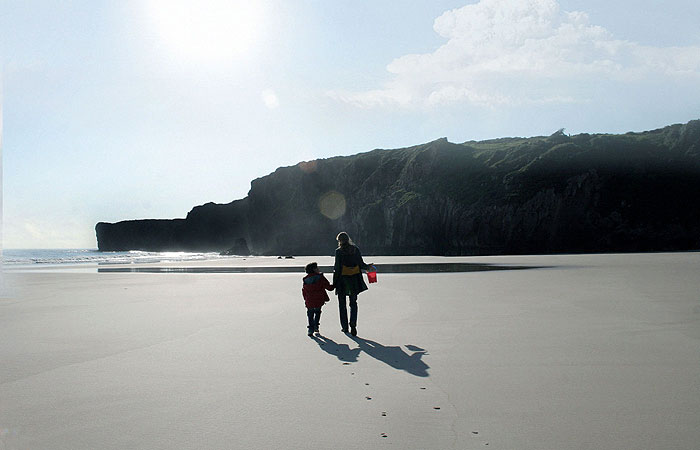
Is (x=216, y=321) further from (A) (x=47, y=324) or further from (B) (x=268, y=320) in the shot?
(A) (x=47, y=324)

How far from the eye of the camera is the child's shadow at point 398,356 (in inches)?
245

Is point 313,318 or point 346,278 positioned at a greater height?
point 346,278

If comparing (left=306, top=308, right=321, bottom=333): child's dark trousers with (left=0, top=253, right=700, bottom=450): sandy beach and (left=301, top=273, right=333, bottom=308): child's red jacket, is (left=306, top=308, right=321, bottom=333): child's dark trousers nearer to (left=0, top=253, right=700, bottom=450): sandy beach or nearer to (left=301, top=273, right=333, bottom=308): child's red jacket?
(left=301, top=273, right=333, bottom=308): child's red jacket

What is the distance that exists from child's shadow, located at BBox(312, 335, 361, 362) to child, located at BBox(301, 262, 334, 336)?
18.3 inches

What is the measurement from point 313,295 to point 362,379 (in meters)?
3.40

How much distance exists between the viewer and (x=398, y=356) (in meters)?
6.93

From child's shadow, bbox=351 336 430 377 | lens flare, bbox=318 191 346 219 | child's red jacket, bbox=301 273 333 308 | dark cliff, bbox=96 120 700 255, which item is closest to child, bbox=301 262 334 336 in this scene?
child's red jacket, bbox=301 273 333 308

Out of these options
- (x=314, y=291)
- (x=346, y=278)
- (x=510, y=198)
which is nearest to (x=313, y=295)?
(x=314, y=291)

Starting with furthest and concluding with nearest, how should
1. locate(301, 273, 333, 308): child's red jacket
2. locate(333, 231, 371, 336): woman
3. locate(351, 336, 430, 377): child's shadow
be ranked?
locate(333, 231, 371, 336): woman → locate(301, 273, 333, 308): child's red jacket → locate(351, 336, 430, 377): child's shadow

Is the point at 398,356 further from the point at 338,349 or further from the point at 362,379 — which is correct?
the point at 362,379

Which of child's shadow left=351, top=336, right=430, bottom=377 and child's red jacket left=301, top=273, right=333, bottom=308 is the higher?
child's red jacket left=301, top=273, right=333, bottom=308

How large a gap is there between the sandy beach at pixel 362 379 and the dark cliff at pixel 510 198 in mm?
74525

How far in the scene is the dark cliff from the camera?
7812 cm

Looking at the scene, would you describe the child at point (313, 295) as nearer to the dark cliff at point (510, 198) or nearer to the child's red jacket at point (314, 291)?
the child's red jacket at point (314, 291)
